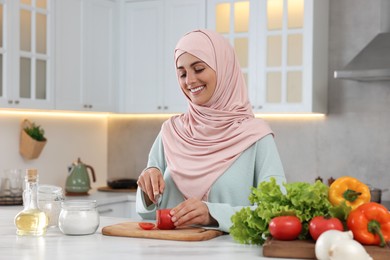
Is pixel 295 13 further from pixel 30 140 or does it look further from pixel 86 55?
pixel 30 140

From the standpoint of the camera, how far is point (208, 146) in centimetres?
245

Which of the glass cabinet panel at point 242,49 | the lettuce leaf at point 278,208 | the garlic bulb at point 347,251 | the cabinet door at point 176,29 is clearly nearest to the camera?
the garlic bulb at point 347,251

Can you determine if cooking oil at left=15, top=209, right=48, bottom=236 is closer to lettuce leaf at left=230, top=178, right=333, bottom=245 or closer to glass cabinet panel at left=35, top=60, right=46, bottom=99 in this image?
lettuce leaf at left=230, top=178, right=333, bottom=245

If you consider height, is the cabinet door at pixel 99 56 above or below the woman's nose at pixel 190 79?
above

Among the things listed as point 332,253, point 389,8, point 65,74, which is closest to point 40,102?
point 65,74

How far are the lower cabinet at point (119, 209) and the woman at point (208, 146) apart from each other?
77.5 inches

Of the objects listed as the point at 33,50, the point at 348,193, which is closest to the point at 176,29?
the point at 33,50

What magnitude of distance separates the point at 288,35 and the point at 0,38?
179cm

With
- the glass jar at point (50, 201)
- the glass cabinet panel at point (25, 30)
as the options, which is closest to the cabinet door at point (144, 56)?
the glass cabinet panel at point (25, 30)

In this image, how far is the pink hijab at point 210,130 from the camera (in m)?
2.40

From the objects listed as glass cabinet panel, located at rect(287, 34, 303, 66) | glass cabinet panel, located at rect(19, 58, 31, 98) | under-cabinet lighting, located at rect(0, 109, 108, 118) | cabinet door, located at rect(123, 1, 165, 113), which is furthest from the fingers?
cabinet door, located at rect(123, 1, 165, 113)

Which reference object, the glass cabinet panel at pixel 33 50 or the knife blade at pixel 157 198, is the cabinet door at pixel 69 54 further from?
the knife blade at pixel 157 198

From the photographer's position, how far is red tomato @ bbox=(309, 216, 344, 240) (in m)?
→ 1.70

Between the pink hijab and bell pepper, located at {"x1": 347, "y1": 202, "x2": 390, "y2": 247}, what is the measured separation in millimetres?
697
